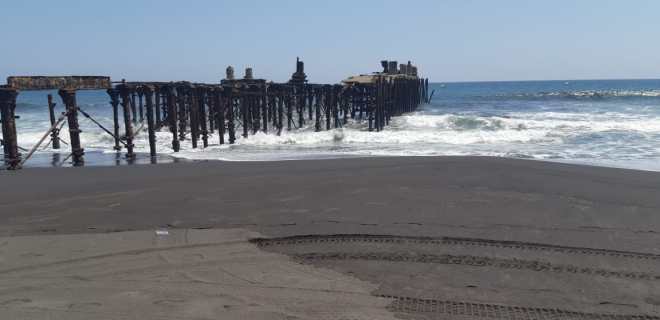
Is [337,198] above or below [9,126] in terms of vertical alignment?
below

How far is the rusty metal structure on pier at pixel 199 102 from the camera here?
470 inches

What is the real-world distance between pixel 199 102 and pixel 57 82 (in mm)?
6035

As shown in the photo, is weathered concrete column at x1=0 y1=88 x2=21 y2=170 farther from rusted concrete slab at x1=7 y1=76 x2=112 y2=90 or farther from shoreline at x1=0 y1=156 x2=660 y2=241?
shoreline at x1=0 y1=156 x2=660 y2=241

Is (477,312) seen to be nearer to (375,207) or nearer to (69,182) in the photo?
(375,207)

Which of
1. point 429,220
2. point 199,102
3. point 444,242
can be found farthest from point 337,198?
point 199,102

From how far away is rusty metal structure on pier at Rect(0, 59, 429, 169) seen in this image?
39.1 ft

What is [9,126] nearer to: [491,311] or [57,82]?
[57,82]

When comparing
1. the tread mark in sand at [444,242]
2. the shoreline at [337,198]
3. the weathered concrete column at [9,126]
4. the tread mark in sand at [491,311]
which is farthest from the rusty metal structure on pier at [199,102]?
the tread mark in sand at [491,311]

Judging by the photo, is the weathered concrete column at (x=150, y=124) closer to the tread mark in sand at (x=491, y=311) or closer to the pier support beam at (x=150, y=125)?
the pier support beam at (x=150, y=125)

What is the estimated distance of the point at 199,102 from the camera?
18.0 meters

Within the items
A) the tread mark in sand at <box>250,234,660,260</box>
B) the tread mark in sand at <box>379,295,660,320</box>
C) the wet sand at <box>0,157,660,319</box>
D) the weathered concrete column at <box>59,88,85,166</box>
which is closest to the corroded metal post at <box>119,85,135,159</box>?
the weathered concrete column at <box>59,88,85,166</box>

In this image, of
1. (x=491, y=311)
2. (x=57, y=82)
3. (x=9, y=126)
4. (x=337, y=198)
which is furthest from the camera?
(x=57, y=82)

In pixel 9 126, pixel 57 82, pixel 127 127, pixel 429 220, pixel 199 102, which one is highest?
pixel 57 82

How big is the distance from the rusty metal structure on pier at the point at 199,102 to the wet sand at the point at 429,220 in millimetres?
2322
